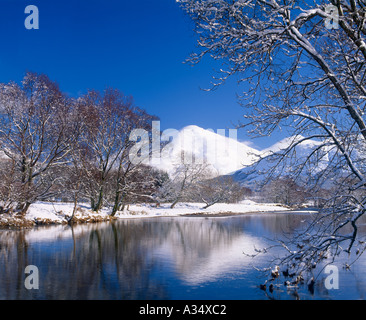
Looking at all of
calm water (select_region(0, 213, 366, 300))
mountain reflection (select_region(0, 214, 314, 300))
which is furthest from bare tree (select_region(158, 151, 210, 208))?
calm water (select_region(0, 213, 366, 300))

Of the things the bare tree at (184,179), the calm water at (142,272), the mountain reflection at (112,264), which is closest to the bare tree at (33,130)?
the mountain reflection at (112,264)

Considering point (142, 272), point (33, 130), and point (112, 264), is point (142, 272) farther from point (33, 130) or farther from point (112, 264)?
point (33, 130)

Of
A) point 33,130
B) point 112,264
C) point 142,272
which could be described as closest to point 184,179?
point 33,130

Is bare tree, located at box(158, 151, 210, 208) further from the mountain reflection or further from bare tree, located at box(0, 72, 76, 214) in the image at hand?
the mountain reflection

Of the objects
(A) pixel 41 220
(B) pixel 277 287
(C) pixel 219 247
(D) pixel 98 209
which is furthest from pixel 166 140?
(B) pixel 277 287

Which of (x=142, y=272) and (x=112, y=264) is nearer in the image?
(x=142, y=272)

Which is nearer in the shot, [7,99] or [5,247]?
[5,247]

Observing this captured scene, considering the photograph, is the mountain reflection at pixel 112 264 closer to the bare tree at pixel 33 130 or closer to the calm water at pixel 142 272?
the calm water at pixel 142 272

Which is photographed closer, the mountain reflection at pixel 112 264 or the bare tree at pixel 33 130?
the mountain reflection at pixel 112 264

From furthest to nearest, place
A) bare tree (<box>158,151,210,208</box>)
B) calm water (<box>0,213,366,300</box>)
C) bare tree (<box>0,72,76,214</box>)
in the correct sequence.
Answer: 1. bare tree (<box>158,151,210,208</box>)
2. bare tree (<box>0,72,76,214</box>)
3. calm water (<box>0,213,366,300</box>)
